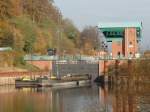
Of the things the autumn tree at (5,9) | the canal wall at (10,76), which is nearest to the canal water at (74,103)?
the canal wall at (10,76)

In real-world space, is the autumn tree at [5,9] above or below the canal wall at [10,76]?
above

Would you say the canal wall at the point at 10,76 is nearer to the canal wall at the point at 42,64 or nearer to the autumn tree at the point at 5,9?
the canal wall at the point at 42,64

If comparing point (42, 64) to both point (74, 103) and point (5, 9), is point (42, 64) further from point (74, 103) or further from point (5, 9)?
point (74, 103)

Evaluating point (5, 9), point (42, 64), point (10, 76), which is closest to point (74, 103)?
point (10, 76)

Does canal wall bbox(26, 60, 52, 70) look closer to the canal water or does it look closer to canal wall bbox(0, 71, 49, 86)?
canal wall bbox(0, 71, 49, 86)

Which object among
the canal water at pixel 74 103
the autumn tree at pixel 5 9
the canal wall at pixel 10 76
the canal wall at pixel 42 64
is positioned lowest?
the canal water at pixel 74 103

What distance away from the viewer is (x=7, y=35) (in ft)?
356

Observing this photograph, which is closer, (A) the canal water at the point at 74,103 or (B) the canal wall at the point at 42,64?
(A) the canal water at the point at 74,103

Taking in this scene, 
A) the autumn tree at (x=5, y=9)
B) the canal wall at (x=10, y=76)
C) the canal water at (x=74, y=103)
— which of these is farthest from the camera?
the autumn tree at (x=5, y=9)

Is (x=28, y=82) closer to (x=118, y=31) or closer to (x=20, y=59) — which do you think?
(x=20, y=59)

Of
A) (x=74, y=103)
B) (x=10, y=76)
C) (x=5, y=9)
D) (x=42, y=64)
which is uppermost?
(x=5, y=9)

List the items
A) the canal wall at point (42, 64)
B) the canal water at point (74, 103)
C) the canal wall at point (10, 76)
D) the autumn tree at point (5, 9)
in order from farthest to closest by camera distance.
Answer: the autumn tree at point (5, 9), the canal wall at point (42, 64), the canal wall at point (10, 76), the canal water at point (74, 103)

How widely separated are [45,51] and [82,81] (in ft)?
78.1

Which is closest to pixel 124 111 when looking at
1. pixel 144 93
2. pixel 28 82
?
pixel 144 93
